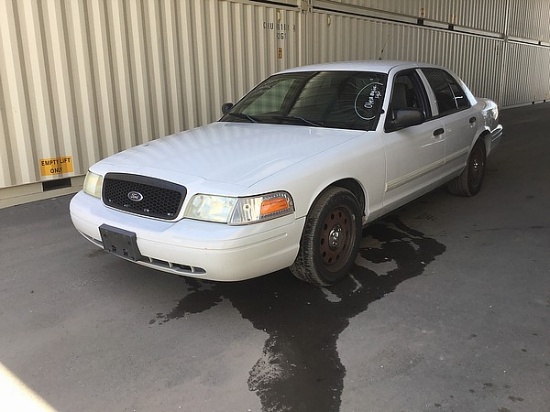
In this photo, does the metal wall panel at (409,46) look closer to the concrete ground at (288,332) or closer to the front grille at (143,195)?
the concrete ground at (288,332)

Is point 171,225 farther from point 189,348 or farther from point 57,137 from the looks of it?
point 57,137

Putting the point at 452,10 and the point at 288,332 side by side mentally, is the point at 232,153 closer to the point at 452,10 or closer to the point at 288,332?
the point at 288,332

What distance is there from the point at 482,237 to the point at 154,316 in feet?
10.6

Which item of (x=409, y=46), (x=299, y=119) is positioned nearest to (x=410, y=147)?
(x=299, y=119)

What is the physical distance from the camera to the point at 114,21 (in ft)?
21.5

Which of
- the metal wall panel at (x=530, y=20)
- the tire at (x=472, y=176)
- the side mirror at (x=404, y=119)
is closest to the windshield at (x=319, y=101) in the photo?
the side mirror at (x=404, y=119)

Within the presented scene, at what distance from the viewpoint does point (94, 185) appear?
12.4ft

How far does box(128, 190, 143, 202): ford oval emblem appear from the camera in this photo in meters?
3.39

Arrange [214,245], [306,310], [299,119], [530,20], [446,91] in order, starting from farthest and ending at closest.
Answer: [530,20]
[446,91]
[299,119]
[306,310]
[214,245]

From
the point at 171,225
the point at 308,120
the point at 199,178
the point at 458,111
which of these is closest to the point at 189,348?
the point at 171,225

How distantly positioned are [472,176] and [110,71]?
15.7ft

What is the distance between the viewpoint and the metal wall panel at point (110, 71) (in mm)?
5848

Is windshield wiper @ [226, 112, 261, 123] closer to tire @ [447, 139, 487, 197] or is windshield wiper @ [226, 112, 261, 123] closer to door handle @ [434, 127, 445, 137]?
door handle @ [434, 127, 445, 137]

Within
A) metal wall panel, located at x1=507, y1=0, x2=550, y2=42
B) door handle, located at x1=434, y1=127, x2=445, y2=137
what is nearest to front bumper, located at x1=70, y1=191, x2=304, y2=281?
door handle, located at x1=434, y1=127, x2=445, y2=137
